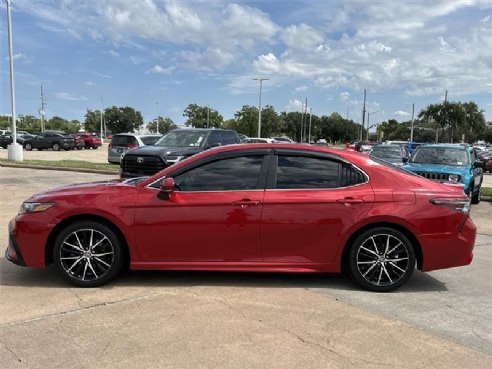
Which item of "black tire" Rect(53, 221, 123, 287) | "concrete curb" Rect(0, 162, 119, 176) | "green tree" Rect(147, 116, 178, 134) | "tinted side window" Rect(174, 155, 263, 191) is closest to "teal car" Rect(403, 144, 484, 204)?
"tinted side window" Rect(174, 155, 263, 191)

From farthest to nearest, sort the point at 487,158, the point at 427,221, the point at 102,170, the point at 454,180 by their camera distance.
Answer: the point at 487,158
the point at 102,170
the point at 454,180
the point at 427,221

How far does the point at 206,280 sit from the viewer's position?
548cm

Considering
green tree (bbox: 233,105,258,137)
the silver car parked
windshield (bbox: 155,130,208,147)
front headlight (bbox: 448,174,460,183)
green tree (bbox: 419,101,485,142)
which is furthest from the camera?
green tree (bbox: 233,105,258,137)

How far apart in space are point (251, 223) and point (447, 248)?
6.98ft

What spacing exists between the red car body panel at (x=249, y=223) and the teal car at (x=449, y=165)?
22.2 ft

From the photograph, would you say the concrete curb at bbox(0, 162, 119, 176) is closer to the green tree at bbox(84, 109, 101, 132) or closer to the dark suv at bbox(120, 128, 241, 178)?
the dark suv at bbox(120, 128, 241, 178)

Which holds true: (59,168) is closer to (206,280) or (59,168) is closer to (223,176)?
(206,280)

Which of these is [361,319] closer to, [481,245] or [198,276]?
[198,276]

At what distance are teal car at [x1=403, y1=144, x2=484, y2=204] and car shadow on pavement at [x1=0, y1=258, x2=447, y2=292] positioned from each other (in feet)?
21.2

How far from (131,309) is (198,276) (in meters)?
1.18

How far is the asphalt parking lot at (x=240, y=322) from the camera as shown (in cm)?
369

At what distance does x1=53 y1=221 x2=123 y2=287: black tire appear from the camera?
16.8ft

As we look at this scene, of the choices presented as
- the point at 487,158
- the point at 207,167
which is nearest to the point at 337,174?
the point at 207,167

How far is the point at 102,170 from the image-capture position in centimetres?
1947
